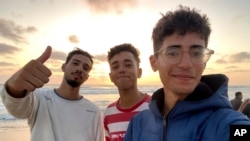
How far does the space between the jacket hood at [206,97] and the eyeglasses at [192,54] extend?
0.14m

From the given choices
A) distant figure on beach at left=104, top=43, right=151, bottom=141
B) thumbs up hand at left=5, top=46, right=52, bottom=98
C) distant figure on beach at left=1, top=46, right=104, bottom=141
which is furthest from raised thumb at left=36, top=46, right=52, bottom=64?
distant figure on beach at left=104, top=43, right=151, bottom=141

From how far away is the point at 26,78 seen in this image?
2.33 meters

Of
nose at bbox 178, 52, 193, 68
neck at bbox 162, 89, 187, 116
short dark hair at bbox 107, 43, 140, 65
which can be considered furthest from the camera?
short dark hair at bbox 107, 43, 140, 65

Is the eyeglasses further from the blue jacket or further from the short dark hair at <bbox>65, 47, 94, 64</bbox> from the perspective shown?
the short dark hair at <bbox>65, 47, 94, 64</bbox>

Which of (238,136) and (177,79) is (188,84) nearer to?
(177,79)

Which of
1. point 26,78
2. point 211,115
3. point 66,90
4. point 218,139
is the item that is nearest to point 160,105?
point 211,115

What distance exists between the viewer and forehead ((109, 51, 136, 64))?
3.86 metres

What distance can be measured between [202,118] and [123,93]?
207cm

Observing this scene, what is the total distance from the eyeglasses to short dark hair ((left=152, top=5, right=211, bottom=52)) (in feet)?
0.32

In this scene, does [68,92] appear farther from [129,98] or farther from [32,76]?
[32,76]

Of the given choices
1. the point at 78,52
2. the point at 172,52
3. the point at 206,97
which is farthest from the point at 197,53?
the point at 78,52

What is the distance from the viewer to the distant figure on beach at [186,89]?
170 centimetres

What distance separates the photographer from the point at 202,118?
1753mm

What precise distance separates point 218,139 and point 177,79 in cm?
51
